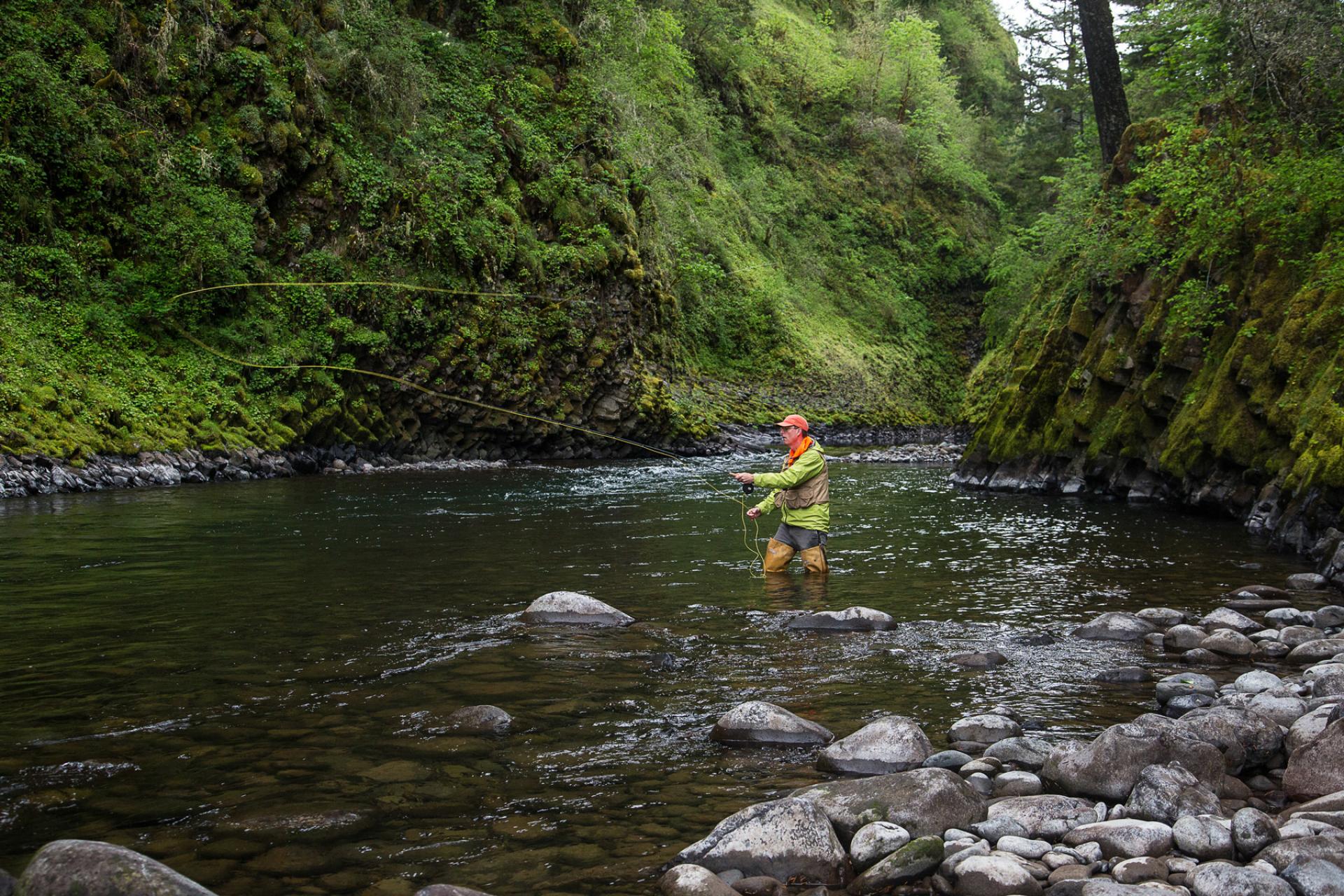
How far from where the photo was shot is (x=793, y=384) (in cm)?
3488

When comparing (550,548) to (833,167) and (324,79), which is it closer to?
(324,79)

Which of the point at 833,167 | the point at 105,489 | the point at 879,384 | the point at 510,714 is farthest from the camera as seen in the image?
the point at 833,167

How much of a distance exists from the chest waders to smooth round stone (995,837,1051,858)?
6448 millimetres

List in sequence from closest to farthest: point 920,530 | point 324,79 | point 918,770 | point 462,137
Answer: point 918,770
point 920,530
point 324,79
point 462,137

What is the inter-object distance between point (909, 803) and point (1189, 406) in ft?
39.3

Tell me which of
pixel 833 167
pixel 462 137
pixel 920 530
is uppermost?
pixel 833 167

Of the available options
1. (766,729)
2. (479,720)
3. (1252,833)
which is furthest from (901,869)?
(479,720)

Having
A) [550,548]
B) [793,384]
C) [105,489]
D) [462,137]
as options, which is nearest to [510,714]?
[550,548]

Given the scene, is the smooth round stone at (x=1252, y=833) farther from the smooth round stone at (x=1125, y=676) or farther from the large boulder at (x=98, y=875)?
the large boulder at (x=98, y=875)

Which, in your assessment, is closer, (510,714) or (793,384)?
(510,714)

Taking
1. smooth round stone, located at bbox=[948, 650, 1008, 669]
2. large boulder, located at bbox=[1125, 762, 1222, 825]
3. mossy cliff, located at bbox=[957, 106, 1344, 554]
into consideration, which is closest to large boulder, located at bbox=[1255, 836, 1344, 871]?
large boulder, located at bbox=[1125, 762, 1222, 825]

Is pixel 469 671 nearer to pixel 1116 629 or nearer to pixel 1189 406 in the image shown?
pixel 1116 629

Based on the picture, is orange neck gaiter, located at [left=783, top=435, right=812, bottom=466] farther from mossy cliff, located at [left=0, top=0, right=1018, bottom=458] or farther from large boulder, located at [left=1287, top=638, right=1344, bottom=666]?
mossy cliff, located at [left=0, top=0, right=1018, bottom=458]

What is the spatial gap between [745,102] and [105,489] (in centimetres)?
3519
